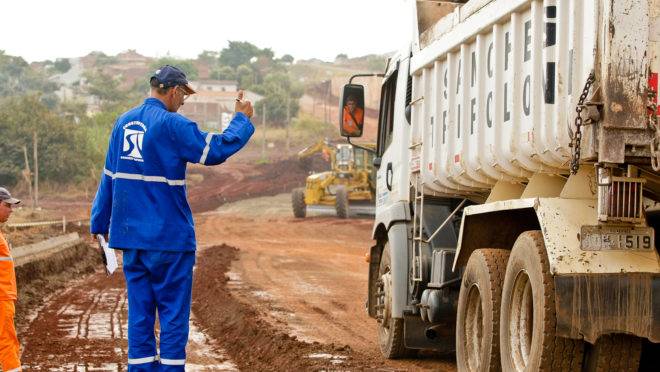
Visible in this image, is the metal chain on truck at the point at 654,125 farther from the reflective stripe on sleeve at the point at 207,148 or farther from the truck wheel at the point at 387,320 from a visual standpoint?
the truck wheel at the point at 387,320

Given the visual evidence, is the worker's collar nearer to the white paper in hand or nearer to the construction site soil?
the white paper in hand

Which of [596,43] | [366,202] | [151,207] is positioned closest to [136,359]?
[151,207]

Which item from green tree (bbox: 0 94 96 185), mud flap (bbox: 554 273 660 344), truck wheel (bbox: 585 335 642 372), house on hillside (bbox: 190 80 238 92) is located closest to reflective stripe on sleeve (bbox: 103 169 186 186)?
mud flap (bbox: 554 273 660 344)

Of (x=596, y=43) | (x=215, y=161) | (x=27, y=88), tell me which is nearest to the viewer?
(x=596, y=43)

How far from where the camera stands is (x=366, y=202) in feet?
146

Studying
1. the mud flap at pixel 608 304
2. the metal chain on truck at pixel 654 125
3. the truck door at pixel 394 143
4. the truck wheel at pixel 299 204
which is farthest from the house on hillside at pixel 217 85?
the metal chain on truck at pixel 654 125

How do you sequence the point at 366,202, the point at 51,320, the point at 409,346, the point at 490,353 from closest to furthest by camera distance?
the point at 490,353, the point at 409,346, the point at 51,320, the point at 366,202

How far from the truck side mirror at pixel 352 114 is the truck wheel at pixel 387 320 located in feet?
4.36

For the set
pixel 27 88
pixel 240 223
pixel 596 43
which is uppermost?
pixel 27 88

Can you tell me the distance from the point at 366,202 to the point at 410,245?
33827 millimetres

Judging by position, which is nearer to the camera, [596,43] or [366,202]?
[596,43]

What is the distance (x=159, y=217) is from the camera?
6.66 m

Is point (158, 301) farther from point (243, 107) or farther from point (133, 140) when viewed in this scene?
point (243, 107)

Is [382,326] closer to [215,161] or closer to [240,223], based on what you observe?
[215,161]
